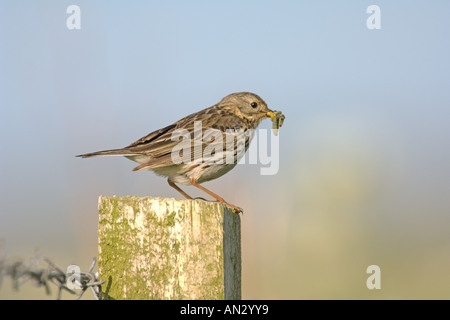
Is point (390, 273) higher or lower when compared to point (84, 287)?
lower

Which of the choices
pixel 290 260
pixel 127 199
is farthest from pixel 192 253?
pixel 290 260

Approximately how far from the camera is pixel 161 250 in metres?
3.87

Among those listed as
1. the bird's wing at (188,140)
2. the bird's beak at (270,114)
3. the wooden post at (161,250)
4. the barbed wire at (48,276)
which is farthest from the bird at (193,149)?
the barbed wire at (48,276)

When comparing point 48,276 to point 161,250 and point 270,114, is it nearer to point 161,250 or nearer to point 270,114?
point 161,250

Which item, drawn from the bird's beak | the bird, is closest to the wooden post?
the bird

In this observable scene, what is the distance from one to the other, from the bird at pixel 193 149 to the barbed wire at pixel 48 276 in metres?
2.45

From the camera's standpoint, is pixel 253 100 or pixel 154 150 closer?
pixel 154 150

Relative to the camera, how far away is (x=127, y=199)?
3994 mm

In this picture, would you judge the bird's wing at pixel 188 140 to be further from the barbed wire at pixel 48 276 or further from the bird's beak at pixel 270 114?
the barbed wire at pixel 48 276

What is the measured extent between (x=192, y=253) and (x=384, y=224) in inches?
210

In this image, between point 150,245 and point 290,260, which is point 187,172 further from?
point 150,245

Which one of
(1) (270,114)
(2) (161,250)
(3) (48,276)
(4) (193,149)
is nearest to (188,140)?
(4) (193,149)

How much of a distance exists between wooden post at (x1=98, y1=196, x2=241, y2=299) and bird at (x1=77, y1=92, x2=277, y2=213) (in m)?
2.30

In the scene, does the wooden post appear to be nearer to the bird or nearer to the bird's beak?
the bird
